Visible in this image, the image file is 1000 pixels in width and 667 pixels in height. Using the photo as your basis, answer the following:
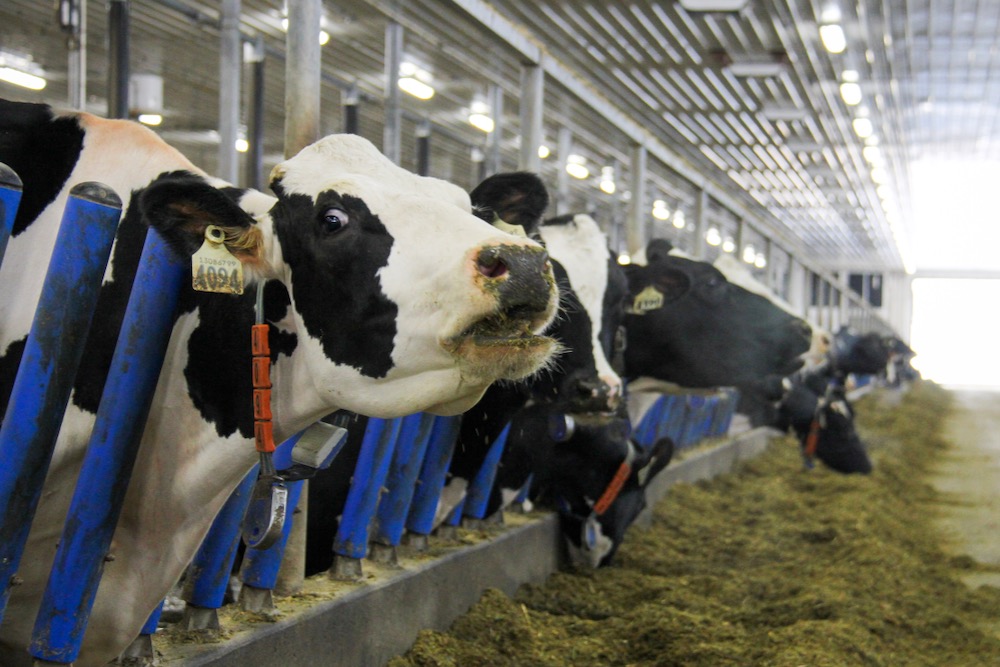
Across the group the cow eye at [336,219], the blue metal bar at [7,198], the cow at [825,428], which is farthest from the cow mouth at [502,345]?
the cow at [825,428]

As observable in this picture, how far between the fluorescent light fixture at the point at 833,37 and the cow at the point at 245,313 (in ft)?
36.9

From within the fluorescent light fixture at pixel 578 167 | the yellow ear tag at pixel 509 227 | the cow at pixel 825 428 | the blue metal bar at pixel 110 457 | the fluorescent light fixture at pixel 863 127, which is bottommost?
the cow at pixel 825 428

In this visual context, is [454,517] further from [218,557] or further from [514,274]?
[514,274]

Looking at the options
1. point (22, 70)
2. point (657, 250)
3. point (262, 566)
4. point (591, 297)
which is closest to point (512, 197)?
point (262, 566)

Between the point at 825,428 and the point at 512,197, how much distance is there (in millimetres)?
7418

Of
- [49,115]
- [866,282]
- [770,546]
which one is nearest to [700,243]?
[770,546]

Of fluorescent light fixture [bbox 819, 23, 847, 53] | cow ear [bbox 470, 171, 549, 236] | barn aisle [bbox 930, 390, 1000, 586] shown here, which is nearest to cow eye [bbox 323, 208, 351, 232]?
cow ear [bbox 470, 171, 549, 236]

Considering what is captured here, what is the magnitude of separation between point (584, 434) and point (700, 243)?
3.56 m

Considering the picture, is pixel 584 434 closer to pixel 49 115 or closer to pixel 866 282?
pixel 49 115

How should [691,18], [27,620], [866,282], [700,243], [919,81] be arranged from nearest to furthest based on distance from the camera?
[27,620], [700,243], [691,18], [919,81], [866,282]

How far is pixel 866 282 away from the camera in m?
44.0

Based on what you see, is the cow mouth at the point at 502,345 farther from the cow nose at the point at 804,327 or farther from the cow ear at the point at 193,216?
the cow nose at the point at 804,327

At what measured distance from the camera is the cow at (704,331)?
607 centimetres

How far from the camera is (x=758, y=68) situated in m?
13.8
